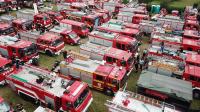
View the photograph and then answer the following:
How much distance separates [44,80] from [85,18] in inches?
806

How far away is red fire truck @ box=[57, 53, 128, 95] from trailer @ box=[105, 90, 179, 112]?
3183 mm

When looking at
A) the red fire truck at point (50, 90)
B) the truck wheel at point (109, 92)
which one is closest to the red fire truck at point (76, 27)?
the red fire truck at point (50, 90)

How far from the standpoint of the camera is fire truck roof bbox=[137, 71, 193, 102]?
17748 mm

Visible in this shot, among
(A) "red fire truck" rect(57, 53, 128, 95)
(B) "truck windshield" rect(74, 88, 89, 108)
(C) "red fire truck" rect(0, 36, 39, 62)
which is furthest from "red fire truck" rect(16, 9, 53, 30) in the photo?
(B) "truck windshield" rect(74, 88, 89, 108)

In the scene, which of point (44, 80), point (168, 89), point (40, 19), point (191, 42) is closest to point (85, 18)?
point (40, 19)

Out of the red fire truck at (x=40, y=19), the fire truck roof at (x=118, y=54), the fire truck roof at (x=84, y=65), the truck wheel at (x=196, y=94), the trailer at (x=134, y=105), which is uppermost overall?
A: the red fire truck at (x=40, y=19)

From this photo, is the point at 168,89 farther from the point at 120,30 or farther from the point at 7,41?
the point at 7,41

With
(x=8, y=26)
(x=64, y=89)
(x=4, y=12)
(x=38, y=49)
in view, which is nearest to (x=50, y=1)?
(x=4, y=12)

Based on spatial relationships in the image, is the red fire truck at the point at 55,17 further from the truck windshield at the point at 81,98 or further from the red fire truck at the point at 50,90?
the truck windshield at the point at 81,98

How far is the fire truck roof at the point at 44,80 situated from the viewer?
17.1 metres

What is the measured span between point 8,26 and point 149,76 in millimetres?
22420

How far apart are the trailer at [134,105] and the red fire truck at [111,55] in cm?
640

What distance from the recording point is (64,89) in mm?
17344

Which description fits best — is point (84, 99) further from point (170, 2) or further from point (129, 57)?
point (170, 2)
